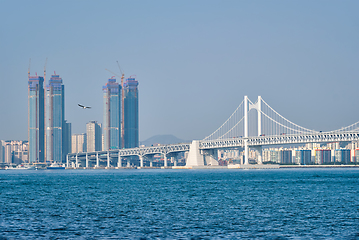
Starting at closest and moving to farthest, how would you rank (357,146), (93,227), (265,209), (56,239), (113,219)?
(56,239) → (93,227) → (113,219) → (265,209) → (357,146)

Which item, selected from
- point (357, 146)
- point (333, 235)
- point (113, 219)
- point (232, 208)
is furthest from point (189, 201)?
point (357, 146)

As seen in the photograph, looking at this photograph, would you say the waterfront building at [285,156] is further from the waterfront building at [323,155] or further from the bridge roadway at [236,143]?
the bridge roadway at [236,143]

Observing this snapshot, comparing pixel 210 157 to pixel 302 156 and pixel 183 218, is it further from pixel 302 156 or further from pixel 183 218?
pixel 183 218

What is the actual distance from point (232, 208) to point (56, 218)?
25.6ft

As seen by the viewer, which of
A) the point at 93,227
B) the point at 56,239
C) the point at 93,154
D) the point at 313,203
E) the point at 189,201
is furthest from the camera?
the point at 93,154

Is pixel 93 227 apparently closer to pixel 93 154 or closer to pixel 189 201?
pixel 189 201

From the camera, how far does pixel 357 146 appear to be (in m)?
158

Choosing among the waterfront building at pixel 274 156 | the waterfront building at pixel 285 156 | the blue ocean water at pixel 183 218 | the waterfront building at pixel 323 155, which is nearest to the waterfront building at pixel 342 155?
the waterfront building at pixel 323 155

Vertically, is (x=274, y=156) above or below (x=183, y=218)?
below

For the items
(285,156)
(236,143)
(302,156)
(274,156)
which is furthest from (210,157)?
(274,156)

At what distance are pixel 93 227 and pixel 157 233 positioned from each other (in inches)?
103

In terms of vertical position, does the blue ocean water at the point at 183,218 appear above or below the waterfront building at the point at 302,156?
above

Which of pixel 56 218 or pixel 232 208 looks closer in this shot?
pixel 56 218

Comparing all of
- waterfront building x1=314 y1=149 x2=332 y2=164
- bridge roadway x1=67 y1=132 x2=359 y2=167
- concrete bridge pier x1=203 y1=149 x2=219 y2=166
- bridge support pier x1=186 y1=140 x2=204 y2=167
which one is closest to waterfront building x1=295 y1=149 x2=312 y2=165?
waterfront building x1=314 y1=149 x2=332 y2=164
